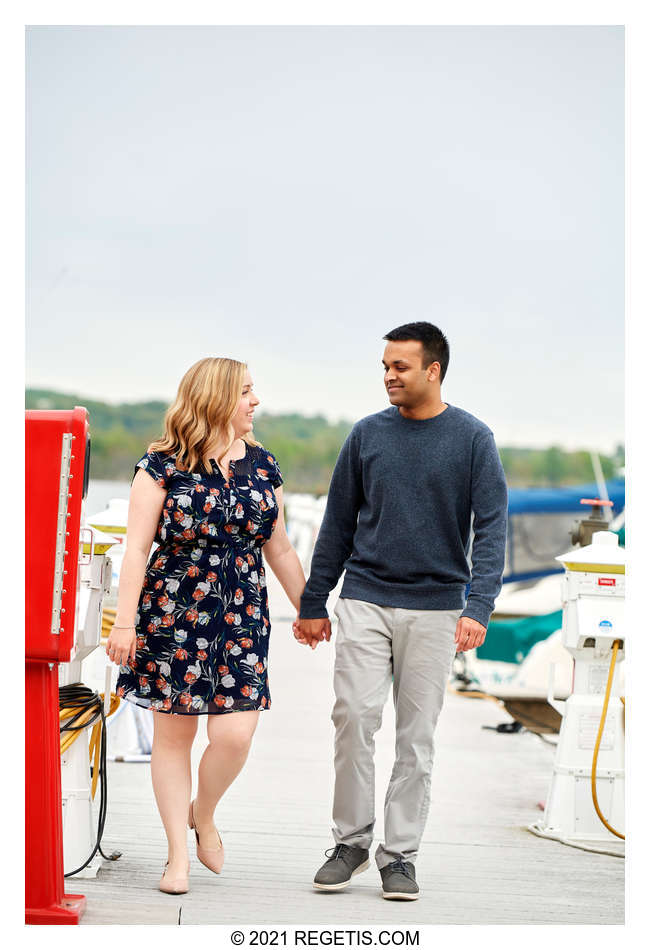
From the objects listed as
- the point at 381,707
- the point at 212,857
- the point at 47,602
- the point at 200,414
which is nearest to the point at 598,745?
the point at 381,707

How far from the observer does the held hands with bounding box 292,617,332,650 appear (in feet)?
12.3

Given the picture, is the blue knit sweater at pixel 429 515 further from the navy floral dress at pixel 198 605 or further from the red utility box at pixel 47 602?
the red utility box at pixel 47 602

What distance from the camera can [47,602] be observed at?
296cm

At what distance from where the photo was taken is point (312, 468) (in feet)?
193

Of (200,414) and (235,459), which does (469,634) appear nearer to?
(235,459)

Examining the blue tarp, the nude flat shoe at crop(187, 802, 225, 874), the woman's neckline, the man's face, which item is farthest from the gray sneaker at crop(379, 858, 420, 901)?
the blue tarp

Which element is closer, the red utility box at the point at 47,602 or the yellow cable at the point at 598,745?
the red utility box at the point at 47,602

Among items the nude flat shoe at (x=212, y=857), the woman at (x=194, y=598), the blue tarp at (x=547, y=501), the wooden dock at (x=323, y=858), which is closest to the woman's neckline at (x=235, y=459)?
the woman at (x=194, y=598)

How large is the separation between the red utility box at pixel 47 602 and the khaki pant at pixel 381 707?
939 mm

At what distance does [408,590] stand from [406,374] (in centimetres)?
67

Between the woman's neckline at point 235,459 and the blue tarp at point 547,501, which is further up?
the woman's neckline at point 235,459

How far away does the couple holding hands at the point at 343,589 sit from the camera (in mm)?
3449
